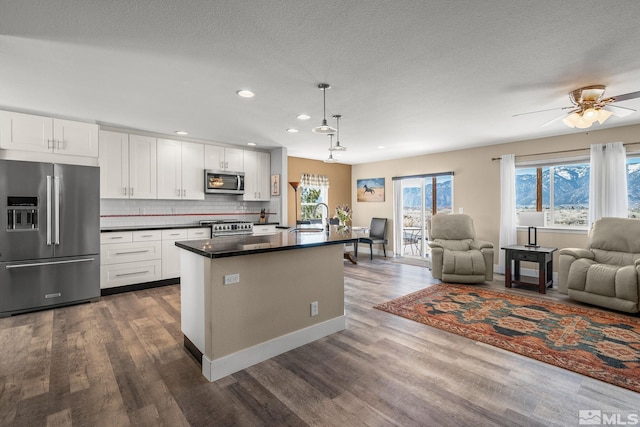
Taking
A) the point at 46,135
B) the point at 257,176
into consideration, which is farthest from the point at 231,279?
the point at 257,176

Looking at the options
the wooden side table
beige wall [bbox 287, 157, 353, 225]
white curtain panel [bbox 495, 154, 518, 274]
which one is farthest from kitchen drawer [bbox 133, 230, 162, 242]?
white curtain panel [bbox 495, 154, 518, 274]

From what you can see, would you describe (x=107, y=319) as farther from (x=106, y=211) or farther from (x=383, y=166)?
(x=383, y=166)

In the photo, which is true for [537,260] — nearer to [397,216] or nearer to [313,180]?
[397,216]

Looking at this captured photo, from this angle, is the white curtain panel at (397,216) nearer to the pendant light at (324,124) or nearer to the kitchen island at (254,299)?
the pendant light at (324,124)

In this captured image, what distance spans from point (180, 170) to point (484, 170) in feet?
18.5

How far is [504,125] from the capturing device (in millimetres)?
4410

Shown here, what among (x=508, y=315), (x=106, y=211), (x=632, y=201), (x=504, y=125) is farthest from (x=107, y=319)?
(x=632, y=201)

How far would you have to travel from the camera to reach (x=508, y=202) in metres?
5.49

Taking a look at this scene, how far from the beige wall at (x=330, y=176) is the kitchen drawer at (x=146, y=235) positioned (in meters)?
2.88

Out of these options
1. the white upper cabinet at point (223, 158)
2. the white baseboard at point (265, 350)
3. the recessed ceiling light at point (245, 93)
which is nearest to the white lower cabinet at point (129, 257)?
the white upper cabinet at point (223, 158)

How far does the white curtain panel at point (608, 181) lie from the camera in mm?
4406

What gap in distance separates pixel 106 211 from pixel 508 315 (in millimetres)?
5810

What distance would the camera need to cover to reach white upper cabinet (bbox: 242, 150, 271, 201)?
239 inches

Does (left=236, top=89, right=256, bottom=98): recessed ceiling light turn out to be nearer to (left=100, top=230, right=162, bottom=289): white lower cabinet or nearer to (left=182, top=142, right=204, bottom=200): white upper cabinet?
(left=182, top=142, right=204, bottom=200): white upper cabinet
